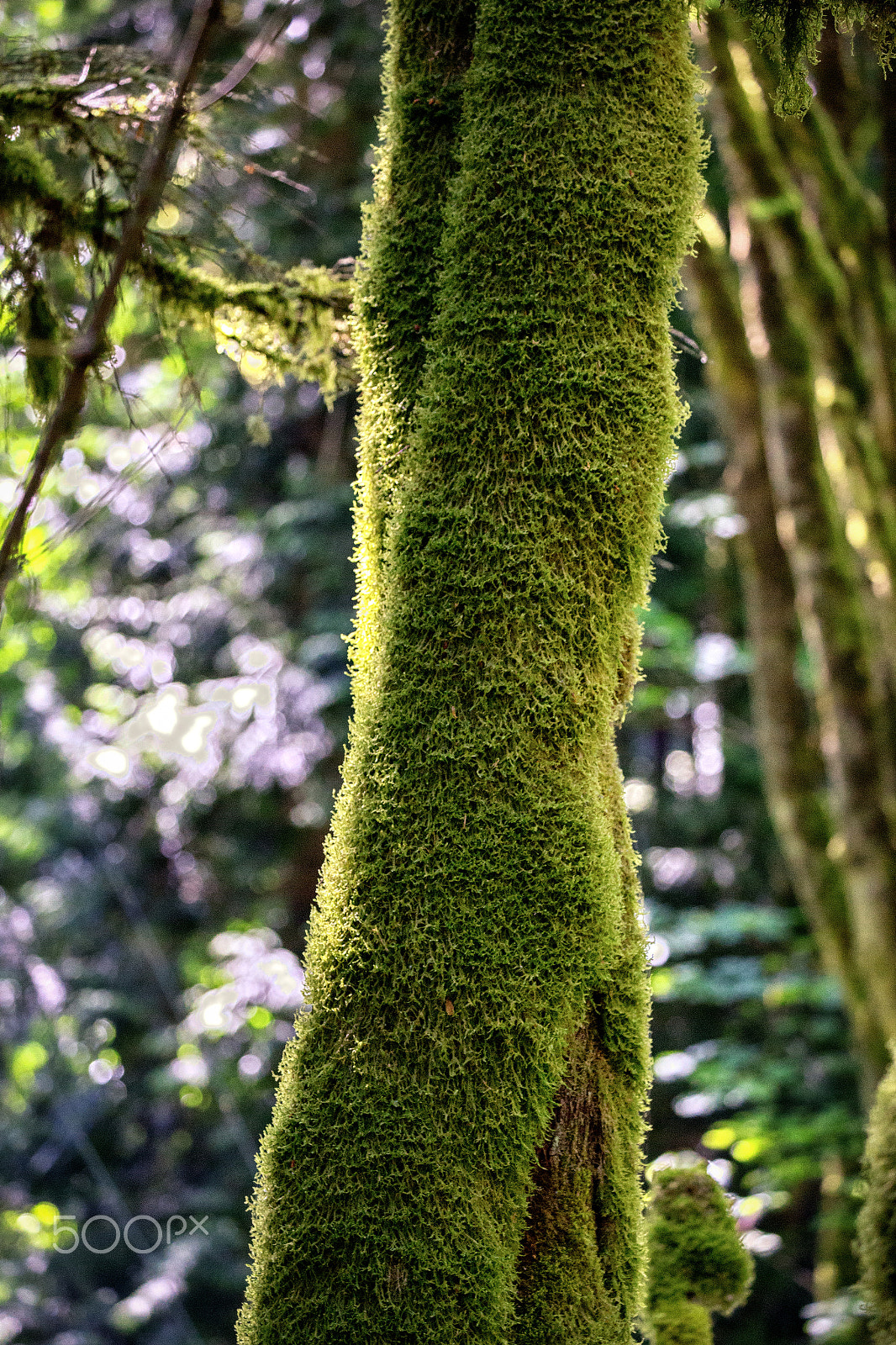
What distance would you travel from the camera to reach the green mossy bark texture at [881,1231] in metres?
2.41

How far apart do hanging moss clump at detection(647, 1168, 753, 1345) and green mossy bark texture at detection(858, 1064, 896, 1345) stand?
0.41 meters

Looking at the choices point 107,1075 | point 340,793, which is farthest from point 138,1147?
point 340,793

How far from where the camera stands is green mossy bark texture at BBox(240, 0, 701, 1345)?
4.82 ft

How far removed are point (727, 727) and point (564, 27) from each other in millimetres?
7572

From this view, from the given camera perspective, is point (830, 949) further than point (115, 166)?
Yes

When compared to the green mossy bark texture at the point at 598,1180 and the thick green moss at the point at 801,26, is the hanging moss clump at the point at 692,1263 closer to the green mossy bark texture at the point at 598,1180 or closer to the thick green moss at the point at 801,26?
the green mossy bark texture at the point at 598,1180

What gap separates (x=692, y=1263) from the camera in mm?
2211

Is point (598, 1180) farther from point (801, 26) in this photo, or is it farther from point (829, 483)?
point (829, 483)

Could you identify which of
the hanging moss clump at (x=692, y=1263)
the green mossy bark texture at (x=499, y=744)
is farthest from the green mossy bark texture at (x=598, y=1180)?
the hanging moss clump at (x=692, y=1263)

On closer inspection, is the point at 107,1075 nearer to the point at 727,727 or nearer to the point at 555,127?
the point at 727,727

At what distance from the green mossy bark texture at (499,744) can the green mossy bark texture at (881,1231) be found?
1114 millimetres

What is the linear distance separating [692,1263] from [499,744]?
→ 4.67 ft

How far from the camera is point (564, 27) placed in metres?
1.75

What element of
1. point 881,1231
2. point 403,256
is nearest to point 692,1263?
point 881,1231
